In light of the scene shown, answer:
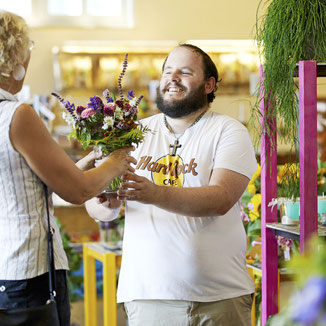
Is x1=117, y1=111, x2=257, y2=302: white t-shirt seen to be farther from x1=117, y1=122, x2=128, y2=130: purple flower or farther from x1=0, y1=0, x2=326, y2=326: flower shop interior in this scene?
x1=0, y1=0, x2=326, y2=326: flower shop interior

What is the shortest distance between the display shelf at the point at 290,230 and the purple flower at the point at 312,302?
1.34 metres

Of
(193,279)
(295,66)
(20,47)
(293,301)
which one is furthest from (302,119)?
(293,301)

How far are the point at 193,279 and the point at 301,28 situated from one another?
892 mm

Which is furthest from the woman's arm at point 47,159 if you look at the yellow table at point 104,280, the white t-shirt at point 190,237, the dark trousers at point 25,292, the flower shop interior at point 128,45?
the flower shop interior at point 128,45

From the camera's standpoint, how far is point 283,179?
211cm

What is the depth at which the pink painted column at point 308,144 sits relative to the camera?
1823 millimetres

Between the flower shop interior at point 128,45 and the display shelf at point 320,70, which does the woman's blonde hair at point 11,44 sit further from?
the flower shop interior at point 128,45

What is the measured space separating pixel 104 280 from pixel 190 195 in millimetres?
1644

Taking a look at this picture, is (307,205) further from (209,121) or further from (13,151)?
(13,151)

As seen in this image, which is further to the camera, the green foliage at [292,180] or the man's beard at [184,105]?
A: the man's beard at [184,105]

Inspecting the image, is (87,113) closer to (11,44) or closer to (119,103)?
(119,103)

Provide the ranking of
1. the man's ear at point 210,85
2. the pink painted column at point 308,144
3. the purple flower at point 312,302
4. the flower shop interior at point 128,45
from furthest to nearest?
1. the flower shop interior at point 128,45
2. the man's ear at point 210,85
3. the pink painted column at point 308,144
4. the purple flower at point 312,302

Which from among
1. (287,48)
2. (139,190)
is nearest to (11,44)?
(139,190)

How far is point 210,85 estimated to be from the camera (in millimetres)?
2357
